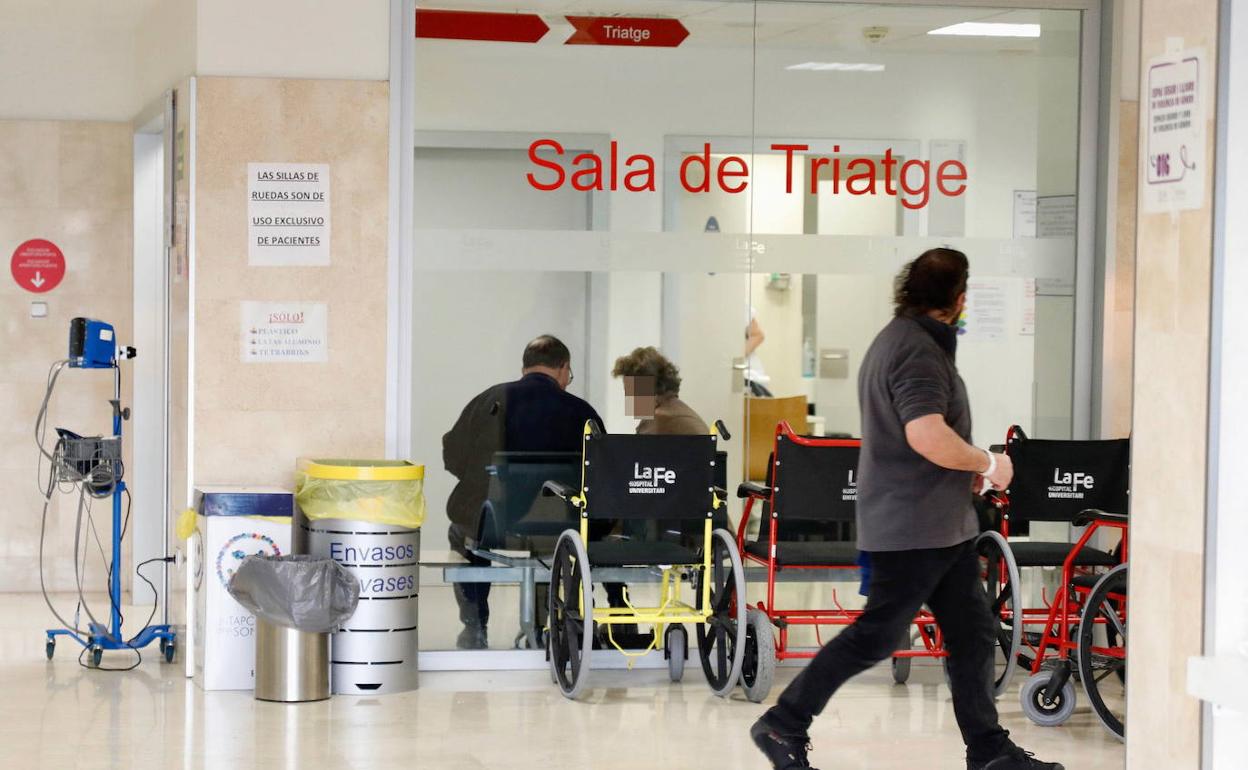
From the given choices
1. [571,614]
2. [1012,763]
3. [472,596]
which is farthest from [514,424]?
[1012,763]

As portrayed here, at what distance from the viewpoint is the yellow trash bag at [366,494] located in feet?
18.6

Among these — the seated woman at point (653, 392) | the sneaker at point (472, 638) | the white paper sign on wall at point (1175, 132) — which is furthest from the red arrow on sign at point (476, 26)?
the white paper sign on wall at point (1175, 132)

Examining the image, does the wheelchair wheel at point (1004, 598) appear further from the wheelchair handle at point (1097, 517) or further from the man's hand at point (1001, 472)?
the man's hand at point (1001, 472)

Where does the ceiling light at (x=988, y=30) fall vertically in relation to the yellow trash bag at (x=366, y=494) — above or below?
above

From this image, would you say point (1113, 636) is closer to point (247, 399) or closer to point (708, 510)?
point (708, 510)

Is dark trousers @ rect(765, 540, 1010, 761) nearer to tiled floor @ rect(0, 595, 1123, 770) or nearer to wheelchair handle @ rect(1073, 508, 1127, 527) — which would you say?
tiled floor @ rect(0, 595, 1123, 770)

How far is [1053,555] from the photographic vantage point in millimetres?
5816

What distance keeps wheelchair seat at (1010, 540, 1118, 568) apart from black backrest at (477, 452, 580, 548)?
1.67 meters

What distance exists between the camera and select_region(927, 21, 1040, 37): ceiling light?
6473 mm

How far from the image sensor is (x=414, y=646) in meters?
5.82

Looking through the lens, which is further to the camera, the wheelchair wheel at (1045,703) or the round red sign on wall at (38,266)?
the round red sign on wall at (38,266)

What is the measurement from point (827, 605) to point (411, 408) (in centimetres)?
183

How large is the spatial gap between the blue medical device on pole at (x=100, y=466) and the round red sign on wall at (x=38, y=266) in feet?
6.47

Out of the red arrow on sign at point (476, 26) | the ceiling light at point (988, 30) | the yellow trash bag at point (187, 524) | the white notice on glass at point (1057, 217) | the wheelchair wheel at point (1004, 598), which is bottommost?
the wheelchair wheel at point (1004, 598)
